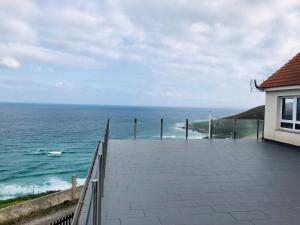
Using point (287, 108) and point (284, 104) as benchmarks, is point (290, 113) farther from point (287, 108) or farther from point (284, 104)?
point (284, 104)

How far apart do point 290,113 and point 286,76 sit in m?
1.35

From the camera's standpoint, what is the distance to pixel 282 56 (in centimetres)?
2223

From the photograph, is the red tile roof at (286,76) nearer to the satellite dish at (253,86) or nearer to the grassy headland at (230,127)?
the satellite dish at (253,86)

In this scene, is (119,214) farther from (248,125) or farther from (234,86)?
(234,86)

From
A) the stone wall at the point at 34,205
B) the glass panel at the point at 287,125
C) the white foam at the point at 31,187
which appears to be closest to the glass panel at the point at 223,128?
the glass panel at the point at 287,125

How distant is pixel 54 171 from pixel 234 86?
69.3 ft

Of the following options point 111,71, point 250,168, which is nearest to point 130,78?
point 111,71

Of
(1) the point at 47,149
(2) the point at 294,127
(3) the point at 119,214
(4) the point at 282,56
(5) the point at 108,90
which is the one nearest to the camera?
(3) the point at 119,214

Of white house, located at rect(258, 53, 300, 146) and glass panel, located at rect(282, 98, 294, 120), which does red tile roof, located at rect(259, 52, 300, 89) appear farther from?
glass panel, located at rect(282, 98, 294, 120)

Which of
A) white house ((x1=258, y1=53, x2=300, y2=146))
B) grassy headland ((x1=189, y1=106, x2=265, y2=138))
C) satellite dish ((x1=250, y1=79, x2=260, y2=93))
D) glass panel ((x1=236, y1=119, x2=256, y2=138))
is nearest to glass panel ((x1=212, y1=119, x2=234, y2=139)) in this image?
grassy headland ((x1=189, y1=106, x2=265, y2=138))

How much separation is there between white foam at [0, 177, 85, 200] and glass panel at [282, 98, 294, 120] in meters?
20.3

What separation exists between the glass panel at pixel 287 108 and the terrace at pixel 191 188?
202 cm

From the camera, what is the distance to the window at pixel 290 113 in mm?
10552

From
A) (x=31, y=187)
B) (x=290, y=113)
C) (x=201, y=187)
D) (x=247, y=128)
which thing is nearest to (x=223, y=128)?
(x=247, y=128)
